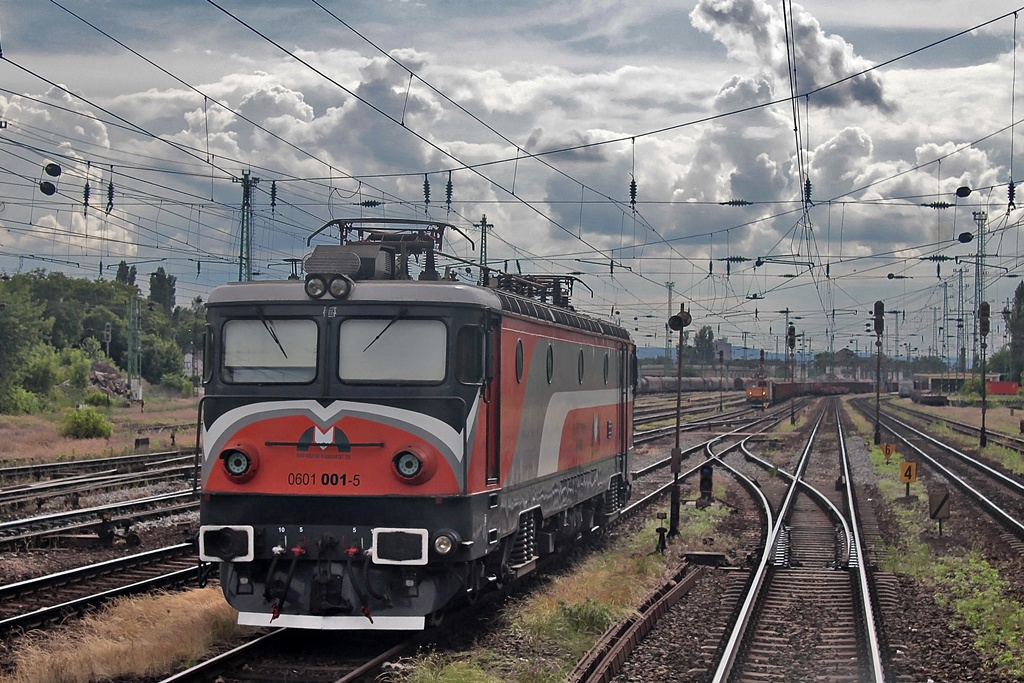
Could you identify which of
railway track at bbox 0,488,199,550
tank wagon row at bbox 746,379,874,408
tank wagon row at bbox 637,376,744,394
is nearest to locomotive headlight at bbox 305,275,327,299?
railway track at bbox 0,488,199,550

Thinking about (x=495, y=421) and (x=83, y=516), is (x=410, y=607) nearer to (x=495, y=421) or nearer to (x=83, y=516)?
(x=495, y=421)

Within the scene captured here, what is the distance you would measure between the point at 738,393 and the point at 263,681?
126 metres

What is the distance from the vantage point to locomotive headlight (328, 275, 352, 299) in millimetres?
11828

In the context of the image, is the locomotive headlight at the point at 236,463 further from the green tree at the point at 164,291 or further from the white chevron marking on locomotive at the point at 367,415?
the green tree at the point at 164,291

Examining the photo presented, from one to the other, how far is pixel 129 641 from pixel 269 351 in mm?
3222

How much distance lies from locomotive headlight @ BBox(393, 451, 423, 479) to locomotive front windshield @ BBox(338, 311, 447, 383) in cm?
79

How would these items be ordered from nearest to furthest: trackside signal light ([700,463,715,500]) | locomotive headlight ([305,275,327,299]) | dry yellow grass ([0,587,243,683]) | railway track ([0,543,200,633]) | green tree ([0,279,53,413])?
1. dry yellow grass ([0,587,243,683])
2. locomotive headlight ([305,275,327,299])
3. railway track ([0,543,200,633])
4. trackside signal light ([700,463,715,500])
5. green tree ([0,279,53,413])

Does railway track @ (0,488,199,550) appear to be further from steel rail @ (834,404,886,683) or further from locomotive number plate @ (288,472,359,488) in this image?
steel rail @ (834,404,886,683)

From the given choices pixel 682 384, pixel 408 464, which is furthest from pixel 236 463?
pixel 682 384

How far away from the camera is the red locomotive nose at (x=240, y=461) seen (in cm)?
1166

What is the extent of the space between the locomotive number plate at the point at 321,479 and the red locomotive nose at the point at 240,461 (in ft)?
1.31

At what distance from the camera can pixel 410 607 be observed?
11539 millimetres

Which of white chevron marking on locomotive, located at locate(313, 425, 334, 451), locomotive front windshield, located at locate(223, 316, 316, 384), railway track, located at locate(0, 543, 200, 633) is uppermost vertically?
locomotive front windshield, located at locate(223, 316, 316, 384)

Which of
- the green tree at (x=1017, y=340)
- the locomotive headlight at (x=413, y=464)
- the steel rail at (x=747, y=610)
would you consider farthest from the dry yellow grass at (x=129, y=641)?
the green tree at (x=1017, y=340)
